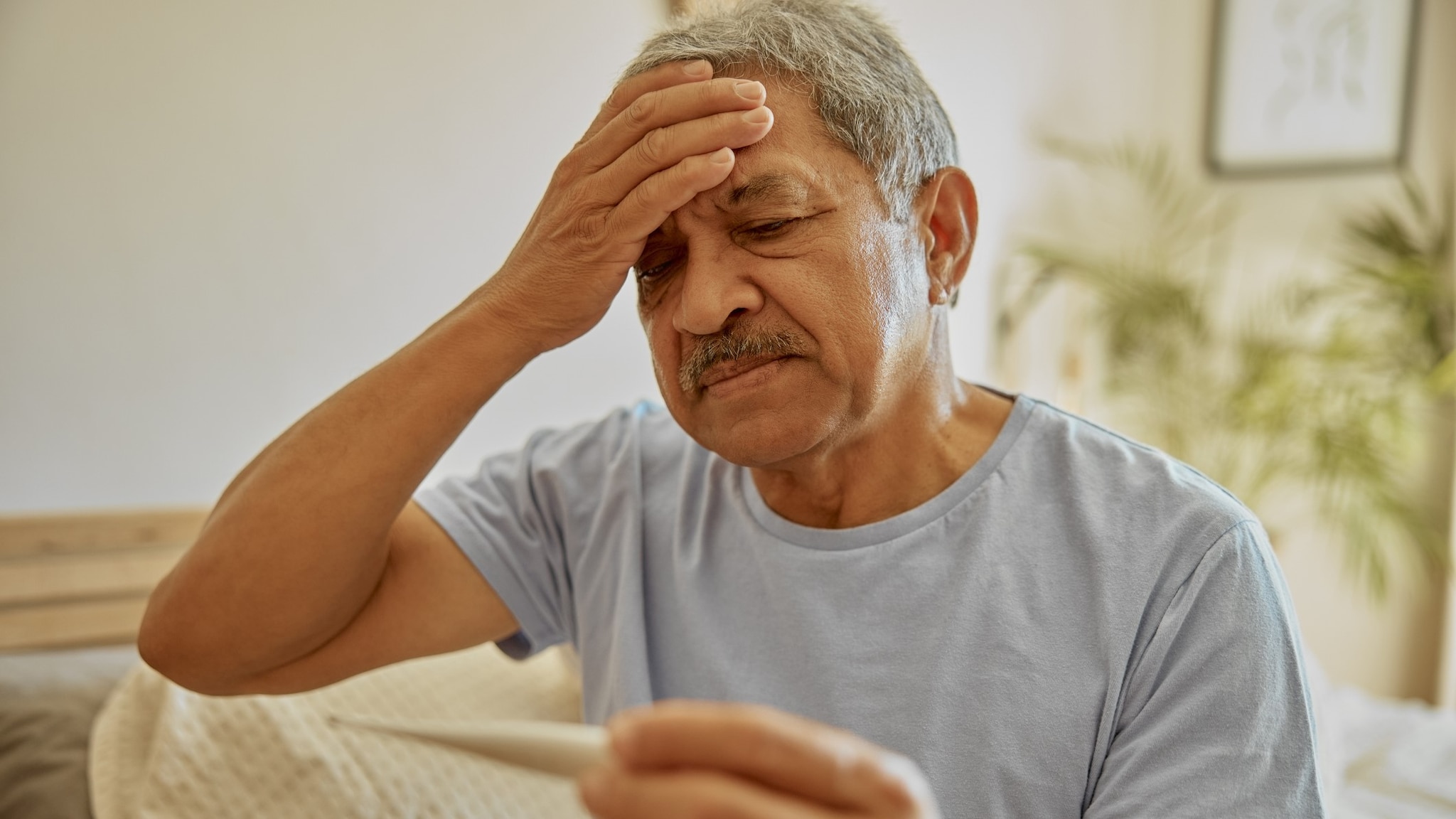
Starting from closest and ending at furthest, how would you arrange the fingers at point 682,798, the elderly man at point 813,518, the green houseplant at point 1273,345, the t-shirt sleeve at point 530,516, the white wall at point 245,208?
the fingers at point 682,798 → the elderly man at point 813,518 → the t-shirt sleeve at point 530,516 → the white wall at point 245,208 → the green houseplant at point 1273,345

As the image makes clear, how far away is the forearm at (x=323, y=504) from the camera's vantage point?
110 centimetres

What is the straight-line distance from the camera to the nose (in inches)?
41.4

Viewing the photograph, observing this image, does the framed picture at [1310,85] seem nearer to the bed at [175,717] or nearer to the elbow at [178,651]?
the bed at [175,717]

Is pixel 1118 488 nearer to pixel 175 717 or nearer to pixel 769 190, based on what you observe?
pixel 769 190

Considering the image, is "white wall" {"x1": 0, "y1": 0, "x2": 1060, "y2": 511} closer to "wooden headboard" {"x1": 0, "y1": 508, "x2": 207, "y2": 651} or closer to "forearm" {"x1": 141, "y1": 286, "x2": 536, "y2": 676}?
"wooden headboard" {"x1": 0, "y1": 508, "x2": 207, "y2": 651}

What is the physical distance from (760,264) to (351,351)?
49.0 inches

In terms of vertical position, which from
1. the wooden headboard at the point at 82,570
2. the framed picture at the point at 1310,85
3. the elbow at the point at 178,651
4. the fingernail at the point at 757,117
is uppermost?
the framed picture at the point at 1310,85

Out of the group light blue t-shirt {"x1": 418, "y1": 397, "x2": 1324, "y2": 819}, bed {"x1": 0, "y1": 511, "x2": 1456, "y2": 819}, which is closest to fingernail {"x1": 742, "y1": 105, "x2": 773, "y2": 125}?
light blue t-shirt {"x1": 418, "y1": 397, "x2": 1324, "y2": 819}

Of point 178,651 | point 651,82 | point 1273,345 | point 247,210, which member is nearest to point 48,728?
point 178,651

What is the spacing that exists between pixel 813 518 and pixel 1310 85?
136 inches

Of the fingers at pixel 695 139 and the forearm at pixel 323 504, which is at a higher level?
the fingers at pixel 695 139

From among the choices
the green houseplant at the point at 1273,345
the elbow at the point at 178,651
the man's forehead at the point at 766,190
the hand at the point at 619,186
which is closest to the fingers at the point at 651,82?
the hand at the point at 619,186

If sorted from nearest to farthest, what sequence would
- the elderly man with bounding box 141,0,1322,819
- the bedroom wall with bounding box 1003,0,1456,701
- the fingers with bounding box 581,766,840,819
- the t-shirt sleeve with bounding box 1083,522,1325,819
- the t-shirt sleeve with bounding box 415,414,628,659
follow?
the fingers with bounding box 581,766,840,819
the t-shirt sleeve with bounding box 1083,522,1325,819
the elderly man with bounding box 141,0,1322,819
the t-shirt sleeve with bounding box 415,414,628,659
the bedroom wall with bounding box 1003,0,1456,701

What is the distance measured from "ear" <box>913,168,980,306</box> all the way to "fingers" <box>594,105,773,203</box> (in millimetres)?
236
